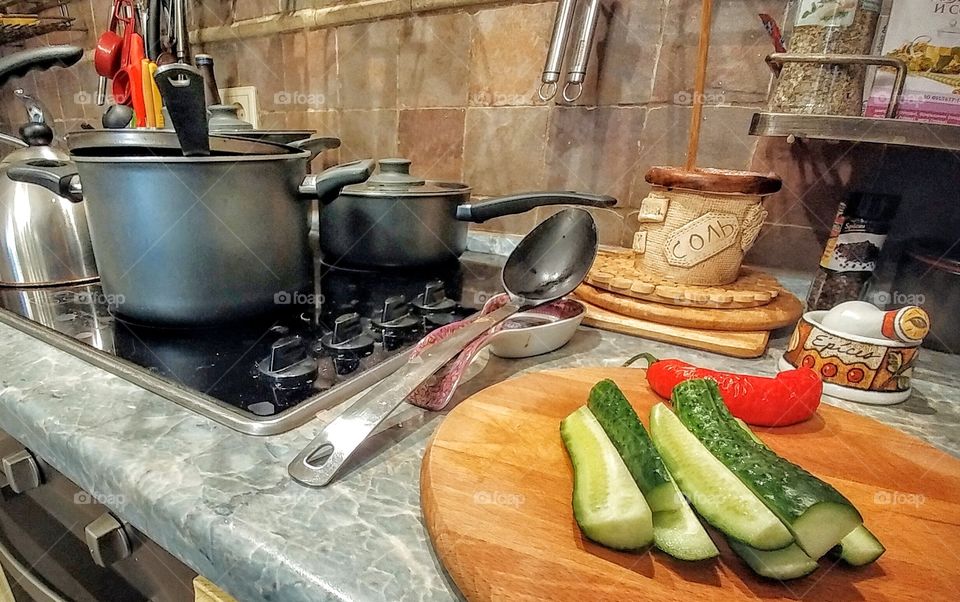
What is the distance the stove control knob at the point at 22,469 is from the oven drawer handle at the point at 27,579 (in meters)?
0.12

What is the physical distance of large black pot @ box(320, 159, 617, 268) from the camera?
2.44 ft

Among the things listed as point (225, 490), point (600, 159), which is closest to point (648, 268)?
point (600, 159)

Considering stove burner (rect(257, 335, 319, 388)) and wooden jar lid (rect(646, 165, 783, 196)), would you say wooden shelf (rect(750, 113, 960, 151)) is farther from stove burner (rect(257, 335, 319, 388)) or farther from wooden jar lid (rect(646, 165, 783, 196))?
stove burner (rect(257, 335, 319, 388))

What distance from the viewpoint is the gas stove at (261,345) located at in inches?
15.9

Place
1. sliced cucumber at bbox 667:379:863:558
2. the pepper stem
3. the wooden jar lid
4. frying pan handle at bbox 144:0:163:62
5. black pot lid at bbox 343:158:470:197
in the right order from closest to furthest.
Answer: sliced cucumber at bbox 667:379:863:558 → the pepper stem → the wooden jar lid → black pot lid at bbox 343:158:470:197 → frying pan handle at bbox 144:0:163:62

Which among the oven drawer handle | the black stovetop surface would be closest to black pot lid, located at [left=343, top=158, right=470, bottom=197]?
the black stovetop surface

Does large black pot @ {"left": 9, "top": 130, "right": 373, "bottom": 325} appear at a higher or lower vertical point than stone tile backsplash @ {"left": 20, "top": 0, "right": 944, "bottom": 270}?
lower

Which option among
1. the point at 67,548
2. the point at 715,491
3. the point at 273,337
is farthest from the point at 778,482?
the point at 67,548

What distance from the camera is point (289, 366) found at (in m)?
0.44

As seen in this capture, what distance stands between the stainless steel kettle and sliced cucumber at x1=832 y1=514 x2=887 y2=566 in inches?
35.5

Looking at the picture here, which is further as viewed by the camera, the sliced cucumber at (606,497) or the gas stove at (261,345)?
the gas stove at (261,345)

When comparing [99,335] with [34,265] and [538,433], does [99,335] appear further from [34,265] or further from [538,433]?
[538,433]

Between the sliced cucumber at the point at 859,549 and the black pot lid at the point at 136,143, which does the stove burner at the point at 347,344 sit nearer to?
the black pot lid at the point at 136,143

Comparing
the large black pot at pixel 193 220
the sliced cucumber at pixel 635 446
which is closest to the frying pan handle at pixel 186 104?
the large black pot at pixel 193 220
